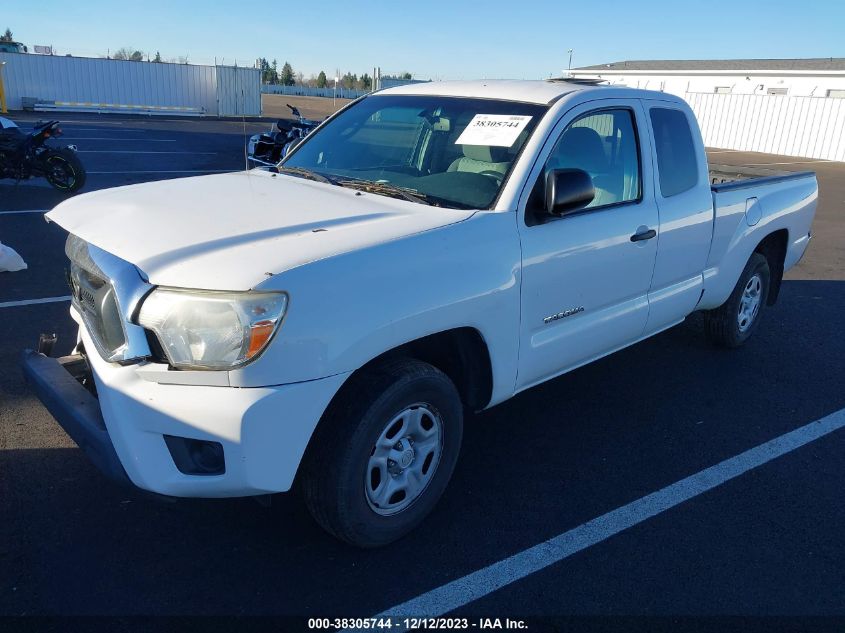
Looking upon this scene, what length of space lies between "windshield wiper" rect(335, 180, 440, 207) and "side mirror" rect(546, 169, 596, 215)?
53cm

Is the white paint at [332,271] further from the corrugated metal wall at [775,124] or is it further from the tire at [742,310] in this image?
the corrugated metal wall at [775,124]

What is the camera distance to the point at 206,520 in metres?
3.21

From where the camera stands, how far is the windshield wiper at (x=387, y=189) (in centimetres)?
344

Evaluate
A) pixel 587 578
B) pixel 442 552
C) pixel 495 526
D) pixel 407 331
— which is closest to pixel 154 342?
pixel 407 331

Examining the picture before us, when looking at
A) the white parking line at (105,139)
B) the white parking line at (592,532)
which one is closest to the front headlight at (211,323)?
the white parking line at (592,532)

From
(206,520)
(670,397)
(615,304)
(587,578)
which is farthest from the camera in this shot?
(670,397)

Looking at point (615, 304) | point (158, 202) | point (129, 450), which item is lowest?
point (129, 450)

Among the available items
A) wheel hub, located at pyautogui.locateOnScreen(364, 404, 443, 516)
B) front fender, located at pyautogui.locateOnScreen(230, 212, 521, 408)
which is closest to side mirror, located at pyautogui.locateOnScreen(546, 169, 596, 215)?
front fender, located at pyautogui.locateOnScreen(230, 212, 521, 408)

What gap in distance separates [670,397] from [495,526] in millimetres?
2085

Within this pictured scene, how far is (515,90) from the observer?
387cm

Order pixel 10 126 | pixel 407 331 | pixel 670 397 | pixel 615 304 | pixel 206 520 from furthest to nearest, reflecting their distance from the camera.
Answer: pixel 10 126 < pixel 670 397 < pixel 615 304 < pixel 206 520 < pixel 407 331

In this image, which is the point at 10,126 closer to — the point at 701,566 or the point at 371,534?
the point at 371,534

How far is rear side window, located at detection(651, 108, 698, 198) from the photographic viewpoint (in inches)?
170

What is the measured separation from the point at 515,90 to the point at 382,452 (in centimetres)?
214
